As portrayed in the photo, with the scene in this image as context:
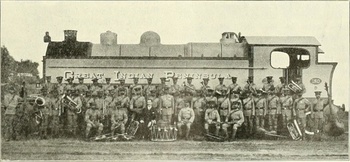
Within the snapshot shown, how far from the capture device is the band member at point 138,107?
26.3 ft

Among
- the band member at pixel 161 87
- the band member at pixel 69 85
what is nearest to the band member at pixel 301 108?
the band member at pixel 161 87

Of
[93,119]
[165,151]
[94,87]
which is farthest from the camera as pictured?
[94,87]

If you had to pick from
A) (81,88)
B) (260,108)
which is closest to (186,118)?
(260,108)

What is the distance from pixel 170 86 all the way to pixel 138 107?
0.50 meters

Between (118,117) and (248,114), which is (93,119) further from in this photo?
(248,114)

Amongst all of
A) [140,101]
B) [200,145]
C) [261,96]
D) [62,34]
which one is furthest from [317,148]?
[62,34]

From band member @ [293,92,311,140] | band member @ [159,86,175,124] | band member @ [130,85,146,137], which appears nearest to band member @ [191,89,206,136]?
band member @ [159,86,175,124]

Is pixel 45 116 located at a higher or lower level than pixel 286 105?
lower

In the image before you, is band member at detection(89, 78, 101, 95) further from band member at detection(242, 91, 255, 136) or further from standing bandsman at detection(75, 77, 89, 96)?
band member at detection(242, 91, 255, 136)

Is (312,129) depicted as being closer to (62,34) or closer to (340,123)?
(340,123)

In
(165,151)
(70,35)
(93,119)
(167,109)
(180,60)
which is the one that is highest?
(70,35)

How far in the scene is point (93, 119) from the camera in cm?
799

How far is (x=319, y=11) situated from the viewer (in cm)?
806

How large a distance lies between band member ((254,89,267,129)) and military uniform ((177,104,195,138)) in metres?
0.85
